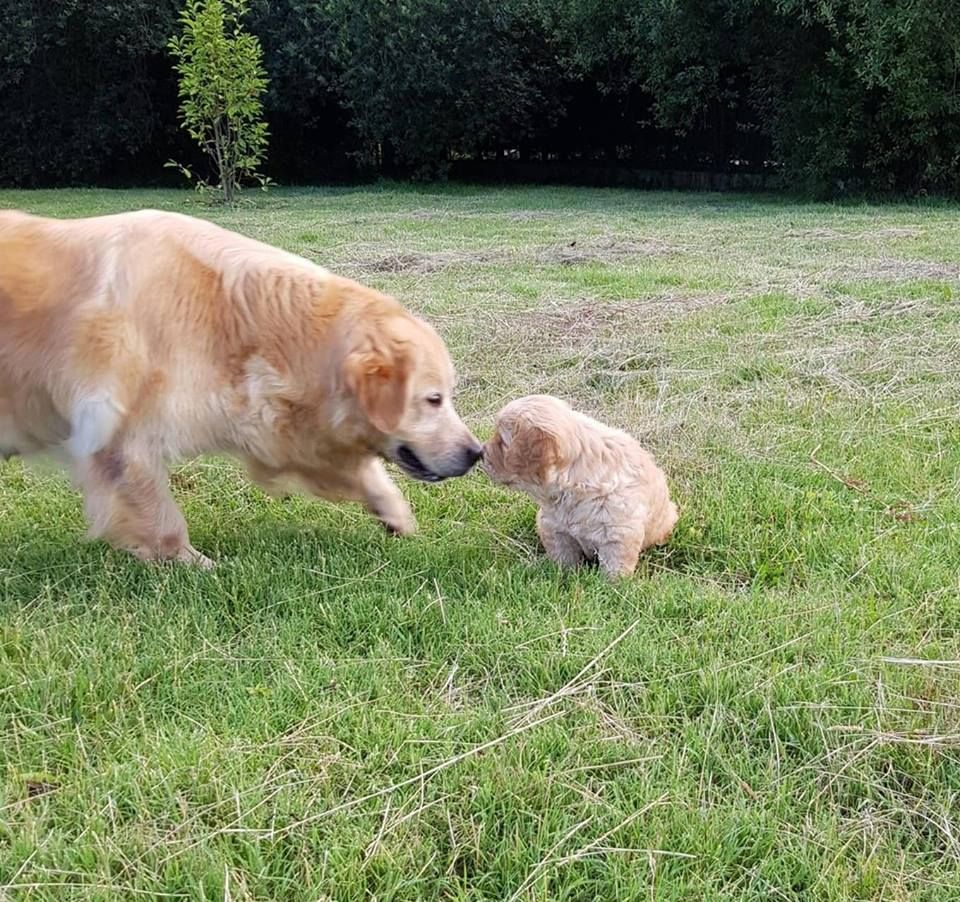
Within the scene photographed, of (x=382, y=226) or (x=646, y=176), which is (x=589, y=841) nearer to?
(x=382, y=226)

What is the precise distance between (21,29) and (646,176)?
17.2 meters

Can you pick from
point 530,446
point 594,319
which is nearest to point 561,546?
point 530,446

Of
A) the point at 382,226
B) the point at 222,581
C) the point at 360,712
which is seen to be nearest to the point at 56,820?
the point at 360,712

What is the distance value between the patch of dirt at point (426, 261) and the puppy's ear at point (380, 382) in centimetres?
598

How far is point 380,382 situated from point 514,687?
1.17m

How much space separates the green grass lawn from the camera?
1.79 m

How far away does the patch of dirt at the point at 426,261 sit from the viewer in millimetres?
9117

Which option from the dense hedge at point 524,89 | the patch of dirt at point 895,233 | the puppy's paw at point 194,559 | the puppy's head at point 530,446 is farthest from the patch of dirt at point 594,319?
the dense hedge at point 524,89

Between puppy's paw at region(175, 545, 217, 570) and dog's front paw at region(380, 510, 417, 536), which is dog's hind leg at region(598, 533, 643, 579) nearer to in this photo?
dog's front paw at region(380, 510, 417, 536)

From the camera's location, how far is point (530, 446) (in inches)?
121

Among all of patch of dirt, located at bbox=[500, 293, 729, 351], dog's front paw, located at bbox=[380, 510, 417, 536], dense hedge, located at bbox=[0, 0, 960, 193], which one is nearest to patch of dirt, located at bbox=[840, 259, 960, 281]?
patch of dirt, located at bbox=[500, 293, 729, 351]

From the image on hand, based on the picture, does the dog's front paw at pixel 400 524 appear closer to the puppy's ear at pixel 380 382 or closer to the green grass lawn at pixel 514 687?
the green grass lawn at pixel 514 687

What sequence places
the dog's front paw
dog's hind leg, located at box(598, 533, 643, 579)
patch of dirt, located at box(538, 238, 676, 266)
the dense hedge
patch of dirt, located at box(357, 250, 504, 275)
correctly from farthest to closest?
the dense hedge < patch of dirt, located at box(538, 238, 676, 266) < patch of dirt, located at box(357, 250, 504, 275) < the dog's front paw < dog's hind leg, located at box(598, 533, 643, 579)

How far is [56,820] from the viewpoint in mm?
1881
